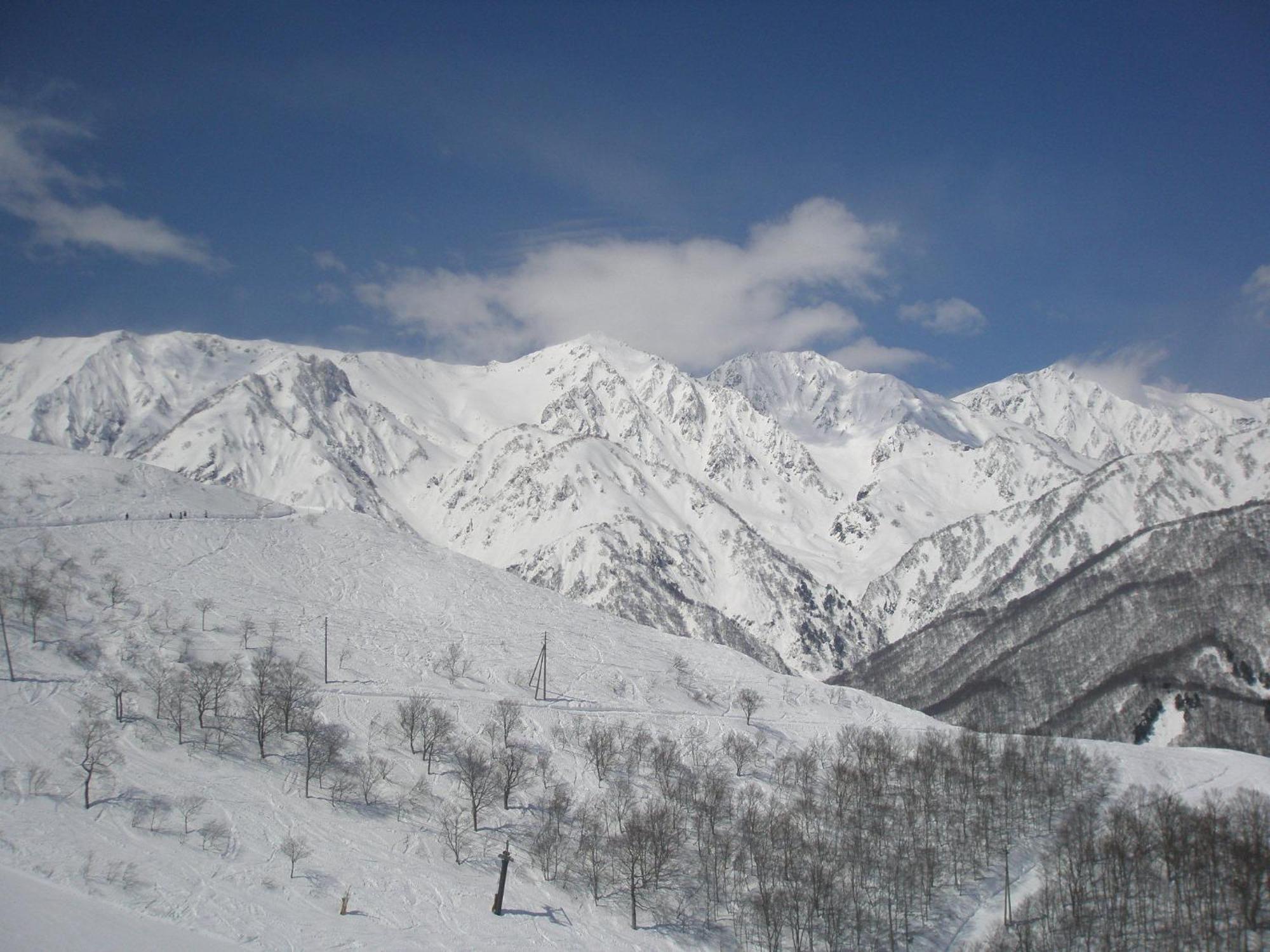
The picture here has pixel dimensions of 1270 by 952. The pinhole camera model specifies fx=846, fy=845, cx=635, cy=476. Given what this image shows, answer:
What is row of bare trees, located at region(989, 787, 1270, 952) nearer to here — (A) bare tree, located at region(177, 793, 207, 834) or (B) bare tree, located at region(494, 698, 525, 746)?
(B) bare tree, located at region(494, 698, 525, 746)

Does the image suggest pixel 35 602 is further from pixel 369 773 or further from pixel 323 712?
pixel 369 773

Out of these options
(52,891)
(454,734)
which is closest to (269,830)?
(52,891)

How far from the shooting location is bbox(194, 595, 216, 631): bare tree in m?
108

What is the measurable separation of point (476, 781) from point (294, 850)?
20.5 m

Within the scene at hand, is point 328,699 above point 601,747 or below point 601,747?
above

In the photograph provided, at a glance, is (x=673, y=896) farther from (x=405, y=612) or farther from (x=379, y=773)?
(x=405, y=612)

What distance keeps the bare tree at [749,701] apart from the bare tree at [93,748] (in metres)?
74.7

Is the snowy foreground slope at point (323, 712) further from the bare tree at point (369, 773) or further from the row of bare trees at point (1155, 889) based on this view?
the row of bare trees at point (1155, 889)

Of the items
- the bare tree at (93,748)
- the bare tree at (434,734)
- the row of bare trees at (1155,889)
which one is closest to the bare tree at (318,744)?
the bare tree at (434,734)

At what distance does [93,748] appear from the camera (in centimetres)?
7088

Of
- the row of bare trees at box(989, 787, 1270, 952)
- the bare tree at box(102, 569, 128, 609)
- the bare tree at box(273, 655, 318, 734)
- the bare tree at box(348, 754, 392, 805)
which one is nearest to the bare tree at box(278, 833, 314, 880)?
the bare tree at box(348, 754, 392, 805)

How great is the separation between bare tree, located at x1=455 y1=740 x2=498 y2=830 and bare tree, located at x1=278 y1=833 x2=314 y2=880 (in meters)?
15.5

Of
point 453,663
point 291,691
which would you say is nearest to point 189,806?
point 291,691

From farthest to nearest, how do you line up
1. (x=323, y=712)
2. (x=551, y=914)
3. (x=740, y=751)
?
1. (x=740, y=751)
2. (x=323, y=712)
3. (x=551, y=914)
